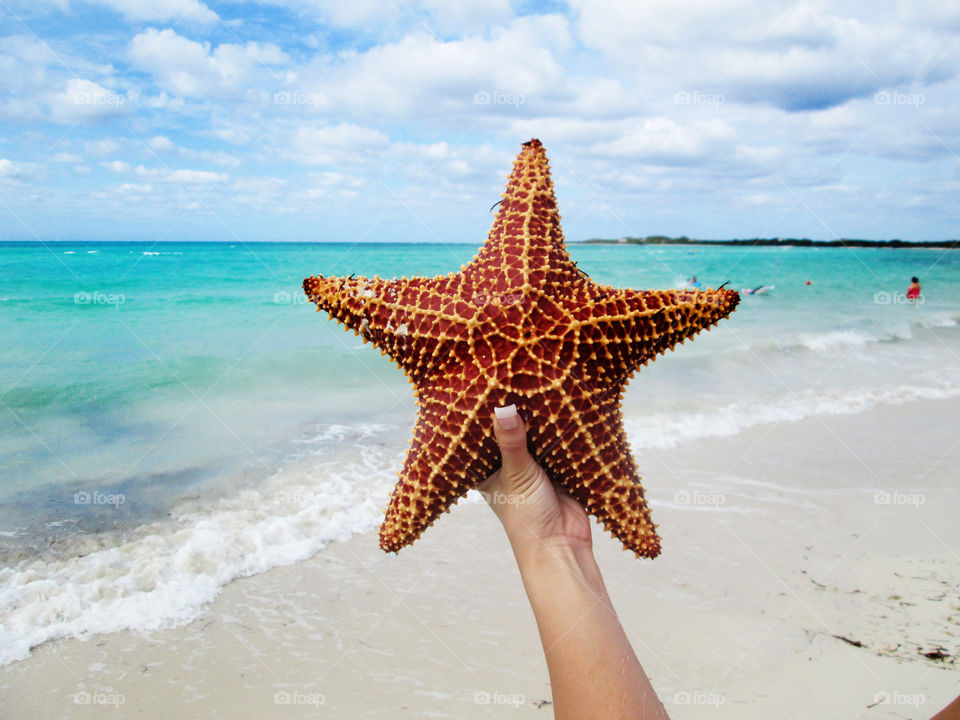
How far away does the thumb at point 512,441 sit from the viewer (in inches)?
94.5

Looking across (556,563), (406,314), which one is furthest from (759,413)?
(406,314)

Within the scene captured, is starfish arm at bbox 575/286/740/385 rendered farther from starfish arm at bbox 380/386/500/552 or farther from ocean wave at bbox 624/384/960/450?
ocean wave at bbox 624/384/960/450

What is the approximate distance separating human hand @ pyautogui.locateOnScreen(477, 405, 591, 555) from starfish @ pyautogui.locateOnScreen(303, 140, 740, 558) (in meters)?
0.06

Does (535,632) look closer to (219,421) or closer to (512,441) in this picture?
(512,441)

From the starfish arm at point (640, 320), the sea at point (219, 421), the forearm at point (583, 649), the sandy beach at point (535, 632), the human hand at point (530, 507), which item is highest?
the starfish arm at point (640, 320)

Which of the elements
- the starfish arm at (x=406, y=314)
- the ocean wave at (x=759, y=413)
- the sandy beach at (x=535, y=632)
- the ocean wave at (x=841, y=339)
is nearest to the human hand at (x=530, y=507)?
the starfish arm at (x=406, y=314)

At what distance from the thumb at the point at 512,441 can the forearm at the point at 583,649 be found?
0.35 m

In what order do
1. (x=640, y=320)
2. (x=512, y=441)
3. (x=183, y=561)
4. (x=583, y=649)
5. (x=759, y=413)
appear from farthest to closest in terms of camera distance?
(x=759, y=413) < (x=183, y=561) < (x=640, y=320) < (x=512, y=441) < (x=583, y=649)

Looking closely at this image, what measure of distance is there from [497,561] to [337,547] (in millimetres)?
1553

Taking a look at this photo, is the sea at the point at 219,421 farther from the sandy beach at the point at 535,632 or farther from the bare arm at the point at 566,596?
the bare arm at the point at 566,596

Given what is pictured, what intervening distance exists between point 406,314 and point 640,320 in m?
0.95

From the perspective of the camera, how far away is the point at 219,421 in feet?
32.4

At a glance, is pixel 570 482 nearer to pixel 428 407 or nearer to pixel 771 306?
pixel 428 407

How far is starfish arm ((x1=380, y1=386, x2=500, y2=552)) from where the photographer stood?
2512 mm
